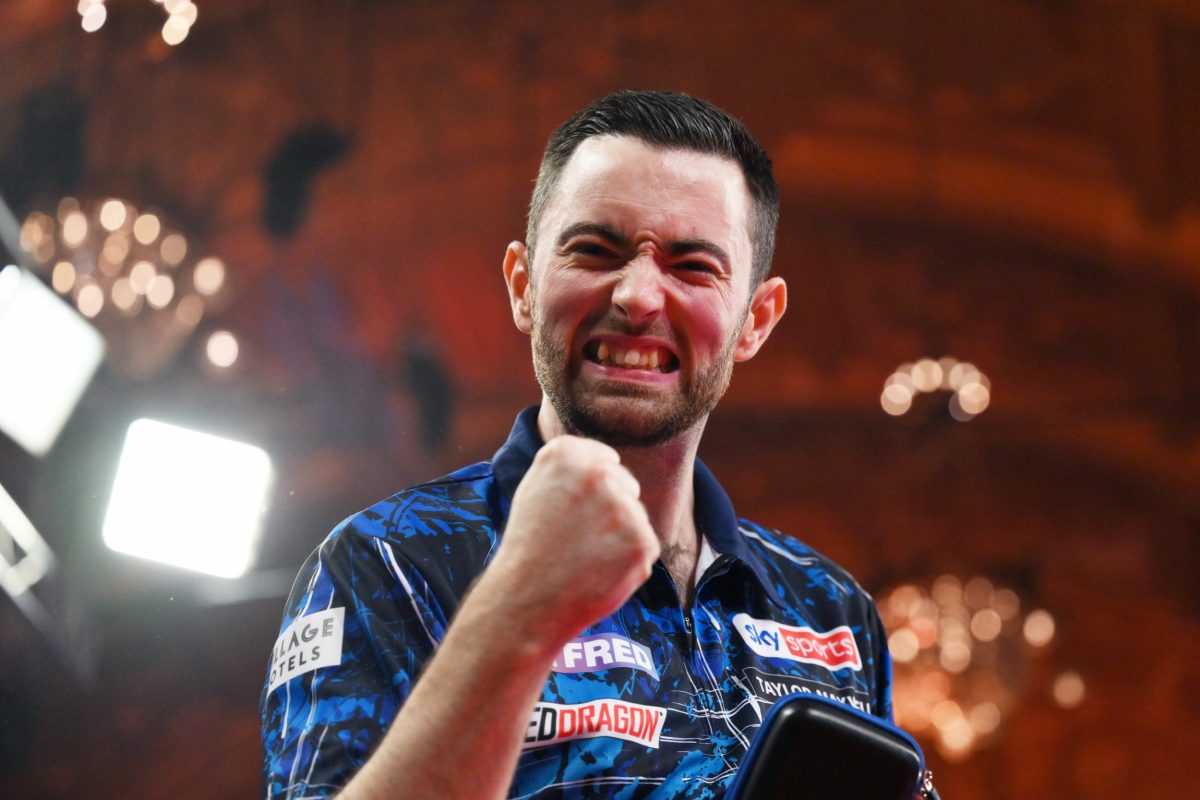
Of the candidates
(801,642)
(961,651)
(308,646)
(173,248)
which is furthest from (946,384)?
(308,646)

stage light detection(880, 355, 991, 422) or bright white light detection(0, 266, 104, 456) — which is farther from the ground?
bright white light detection(0, 266, 104, 456)

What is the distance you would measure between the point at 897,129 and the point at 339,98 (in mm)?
2356

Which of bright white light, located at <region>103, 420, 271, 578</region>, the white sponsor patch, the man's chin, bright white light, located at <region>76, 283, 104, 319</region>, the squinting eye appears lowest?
bright white light, located at <region>103, 420, 271, 578</region>

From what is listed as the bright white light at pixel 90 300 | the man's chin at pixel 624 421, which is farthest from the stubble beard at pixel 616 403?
the bright white light at pixel 90 300

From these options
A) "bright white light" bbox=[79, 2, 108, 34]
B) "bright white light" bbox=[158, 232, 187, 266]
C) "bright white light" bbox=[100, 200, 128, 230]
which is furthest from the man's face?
"bright white light" bbox=[158, 232, 187, 266]

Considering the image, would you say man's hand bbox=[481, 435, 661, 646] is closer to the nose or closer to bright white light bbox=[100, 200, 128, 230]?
the nose

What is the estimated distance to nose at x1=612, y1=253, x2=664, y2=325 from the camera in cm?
122

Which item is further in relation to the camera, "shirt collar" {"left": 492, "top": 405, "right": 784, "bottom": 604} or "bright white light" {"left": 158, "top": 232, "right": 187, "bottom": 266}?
"bright white light" {"left": 158, "top": 232, "right": 187, "bottom": 266}

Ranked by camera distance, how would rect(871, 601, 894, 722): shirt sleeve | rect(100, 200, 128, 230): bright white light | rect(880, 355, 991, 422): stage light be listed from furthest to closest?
rect(880, 355, 991, 422): stage light → rect(100, 200, 128, 230): bright white light → rect(871, 601, 894, 722): shirt sleeve

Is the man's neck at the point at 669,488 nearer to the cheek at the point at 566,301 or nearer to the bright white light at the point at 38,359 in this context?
the cheek at the point at 566,301

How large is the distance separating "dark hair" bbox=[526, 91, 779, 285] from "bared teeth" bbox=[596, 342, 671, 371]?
22 centimetres

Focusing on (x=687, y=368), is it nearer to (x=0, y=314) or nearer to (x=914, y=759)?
(x=914, y=759)

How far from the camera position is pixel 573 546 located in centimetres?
87

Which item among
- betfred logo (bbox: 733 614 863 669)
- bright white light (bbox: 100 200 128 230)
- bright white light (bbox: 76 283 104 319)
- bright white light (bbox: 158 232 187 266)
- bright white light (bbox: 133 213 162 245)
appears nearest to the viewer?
betfred logo (bbox: 733 614 863 669)
